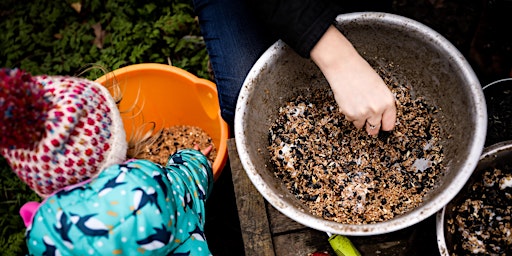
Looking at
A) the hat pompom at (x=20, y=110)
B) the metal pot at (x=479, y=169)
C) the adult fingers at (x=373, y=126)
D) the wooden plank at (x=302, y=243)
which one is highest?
the hat pompom at (x=20, y=110)

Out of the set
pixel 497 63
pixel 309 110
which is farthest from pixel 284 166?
pixel 497 63

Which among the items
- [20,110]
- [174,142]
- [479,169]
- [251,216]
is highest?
[20,110]

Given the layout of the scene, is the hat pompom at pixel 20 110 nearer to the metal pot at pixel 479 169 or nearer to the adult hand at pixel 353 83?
the adult hand at pixel 353 83

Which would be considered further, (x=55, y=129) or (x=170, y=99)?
(x=170, y=99)

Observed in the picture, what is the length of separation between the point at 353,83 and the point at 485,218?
0.58 meters

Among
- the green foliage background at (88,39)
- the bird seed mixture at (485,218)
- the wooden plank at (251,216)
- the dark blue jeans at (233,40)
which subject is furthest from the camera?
the green foliage background at (88,39)

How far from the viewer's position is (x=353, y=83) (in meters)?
1.16

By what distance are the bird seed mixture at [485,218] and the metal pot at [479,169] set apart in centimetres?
1

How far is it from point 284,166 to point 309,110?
21 cm

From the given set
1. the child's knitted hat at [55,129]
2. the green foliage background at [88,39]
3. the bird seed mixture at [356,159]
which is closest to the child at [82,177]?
the child's knitted hat at [55,129]

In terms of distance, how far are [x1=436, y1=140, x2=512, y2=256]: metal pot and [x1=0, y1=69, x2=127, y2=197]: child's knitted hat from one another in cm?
89

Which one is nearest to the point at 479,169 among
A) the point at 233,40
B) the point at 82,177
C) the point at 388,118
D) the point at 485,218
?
the point at 485,218

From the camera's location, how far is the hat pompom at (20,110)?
0.98m

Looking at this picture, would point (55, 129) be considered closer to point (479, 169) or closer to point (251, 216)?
point (251, 216)
